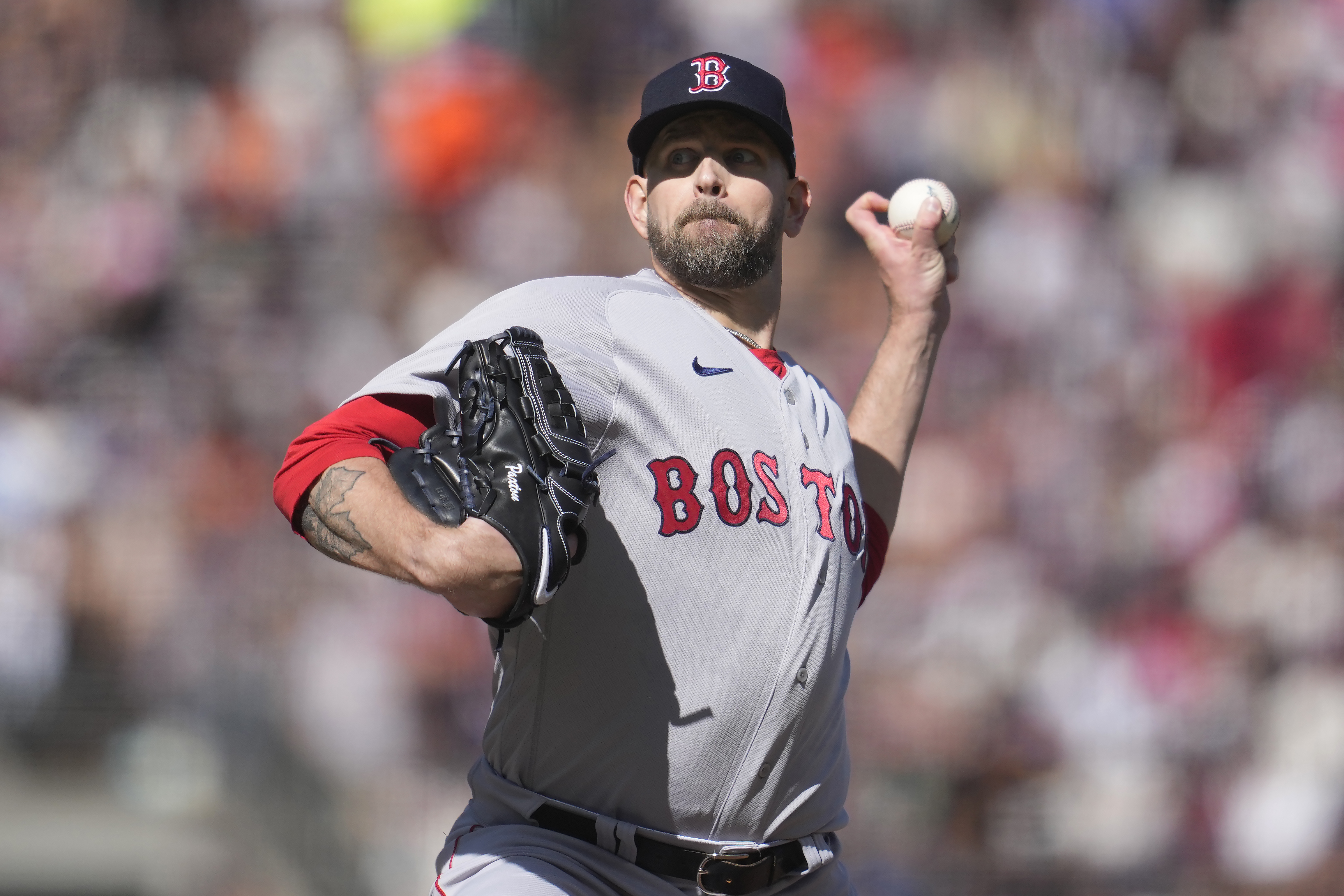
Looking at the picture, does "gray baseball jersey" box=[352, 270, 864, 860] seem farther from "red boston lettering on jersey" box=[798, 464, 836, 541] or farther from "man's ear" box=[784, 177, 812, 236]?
"man's ear" box=[784, 177, 812, 236]

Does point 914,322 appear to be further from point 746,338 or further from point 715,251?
point 715,251

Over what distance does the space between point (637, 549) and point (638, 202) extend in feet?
2.81

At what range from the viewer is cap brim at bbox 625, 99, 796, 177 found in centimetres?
226

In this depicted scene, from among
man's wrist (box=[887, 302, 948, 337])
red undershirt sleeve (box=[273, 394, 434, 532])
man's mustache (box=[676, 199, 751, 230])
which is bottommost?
red undershirt sleeve (box=[273, 394, 434, 532])

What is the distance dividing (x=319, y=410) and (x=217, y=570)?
723 mm

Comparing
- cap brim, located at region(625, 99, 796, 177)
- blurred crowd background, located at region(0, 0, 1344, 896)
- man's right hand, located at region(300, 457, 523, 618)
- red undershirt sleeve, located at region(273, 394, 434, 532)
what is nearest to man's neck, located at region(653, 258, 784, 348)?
cap brim, located at region(625, 99, 796, 177)

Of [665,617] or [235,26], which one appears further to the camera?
[235,26]

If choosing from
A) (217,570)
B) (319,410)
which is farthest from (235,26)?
(217,570)

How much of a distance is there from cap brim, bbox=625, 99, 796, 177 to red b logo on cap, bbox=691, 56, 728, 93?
3cm

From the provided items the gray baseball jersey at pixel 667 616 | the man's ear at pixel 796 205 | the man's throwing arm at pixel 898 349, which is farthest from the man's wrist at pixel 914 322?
the gray baseball jersey at pixel 667 616

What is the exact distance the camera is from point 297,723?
14.3ft

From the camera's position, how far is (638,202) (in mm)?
2475

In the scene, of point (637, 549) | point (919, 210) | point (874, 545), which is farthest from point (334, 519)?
point (919, 210)

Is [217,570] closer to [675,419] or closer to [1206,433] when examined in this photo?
[675,419]
